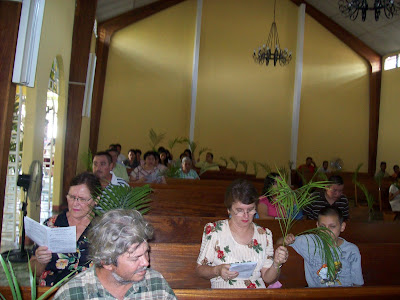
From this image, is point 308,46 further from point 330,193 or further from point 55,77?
point 330,193

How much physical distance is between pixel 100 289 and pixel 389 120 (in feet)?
46.8

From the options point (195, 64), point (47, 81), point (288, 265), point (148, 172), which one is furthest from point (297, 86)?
point (288, 265)

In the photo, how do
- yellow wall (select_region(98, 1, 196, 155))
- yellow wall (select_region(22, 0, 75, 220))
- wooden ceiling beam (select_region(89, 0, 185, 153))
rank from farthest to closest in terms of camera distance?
yellow wall (select_region(98, 1, 196, 155)), wooden ceiling beam (select_region(89, 0, 185, 153)), yellow wall (select_region(22, 0, 75, 220))

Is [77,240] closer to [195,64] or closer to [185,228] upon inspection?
[185,228]

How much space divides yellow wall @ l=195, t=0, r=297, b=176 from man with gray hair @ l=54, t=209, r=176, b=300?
12367 mm

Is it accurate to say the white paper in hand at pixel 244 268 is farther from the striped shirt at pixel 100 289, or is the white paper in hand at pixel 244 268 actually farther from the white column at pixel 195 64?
the white column at pixel 195 64

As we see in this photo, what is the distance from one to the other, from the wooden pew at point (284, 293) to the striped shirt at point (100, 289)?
0.40 metres

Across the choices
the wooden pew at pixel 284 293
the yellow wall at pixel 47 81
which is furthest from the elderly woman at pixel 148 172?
the wooden pew at pixel 284 293

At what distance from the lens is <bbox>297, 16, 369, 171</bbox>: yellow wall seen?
1494 cm

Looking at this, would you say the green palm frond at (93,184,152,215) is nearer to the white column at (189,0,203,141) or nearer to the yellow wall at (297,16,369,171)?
the white column at (189,0,203,141)

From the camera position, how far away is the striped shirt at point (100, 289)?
1.77 metres

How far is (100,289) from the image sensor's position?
1808 millimetres

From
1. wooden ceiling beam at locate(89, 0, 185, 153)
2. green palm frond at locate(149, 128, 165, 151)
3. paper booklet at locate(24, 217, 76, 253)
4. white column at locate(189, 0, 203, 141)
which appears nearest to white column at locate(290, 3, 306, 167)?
white column at locate(189, 0, 203, 141)

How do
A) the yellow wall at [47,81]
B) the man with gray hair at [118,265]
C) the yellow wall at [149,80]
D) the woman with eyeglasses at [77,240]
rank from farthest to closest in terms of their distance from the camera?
the yellow wall at [149,80]
the yellow wall at [47,81]
the woman with eyeglasses at [77,240]
the man with gray hair at [118,265]
